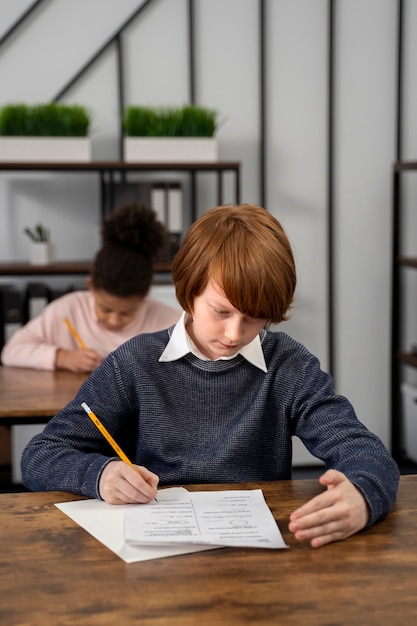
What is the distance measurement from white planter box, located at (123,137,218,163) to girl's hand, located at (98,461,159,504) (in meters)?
2.26

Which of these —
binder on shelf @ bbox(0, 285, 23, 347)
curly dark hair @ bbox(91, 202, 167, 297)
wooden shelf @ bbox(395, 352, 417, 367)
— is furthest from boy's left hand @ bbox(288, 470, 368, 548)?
wooden shelf @ bbox(395, 352, 417, 367)

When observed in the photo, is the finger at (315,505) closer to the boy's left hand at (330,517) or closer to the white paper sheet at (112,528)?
the boy's left hand at (330,517)

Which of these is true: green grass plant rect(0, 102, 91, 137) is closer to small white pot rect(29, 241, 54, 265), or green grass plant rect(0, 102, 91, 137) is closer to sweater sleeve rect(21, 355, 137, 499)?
small white pot rect(29, 241, 54, 265)

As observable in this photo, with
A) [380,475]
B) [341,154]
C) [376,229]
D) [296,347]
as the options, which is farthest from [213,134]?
[380,475]

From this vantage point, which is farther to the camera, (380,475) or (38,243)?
(38,243)

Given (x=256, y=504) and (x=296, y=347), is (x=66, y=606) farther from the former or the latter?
(x=296, y=347)

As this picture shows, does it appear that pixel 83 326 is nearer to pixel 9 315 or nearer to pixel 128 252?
pixel 128 252

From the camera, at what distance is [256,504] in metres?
1.29

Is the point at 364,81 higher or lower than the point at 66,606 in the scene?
higher

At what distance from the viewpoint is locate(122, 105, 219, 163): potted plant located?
3.39m

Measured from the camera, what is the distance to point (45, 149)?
10.9 feet

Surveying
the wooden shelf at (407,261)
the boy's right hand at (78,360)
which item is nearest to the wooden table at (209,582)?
the boy's right hand at (78,360)

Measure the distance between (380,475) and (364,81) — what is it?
2.84 m

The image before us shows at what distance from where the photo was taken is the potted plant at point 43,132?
330 centimetres
